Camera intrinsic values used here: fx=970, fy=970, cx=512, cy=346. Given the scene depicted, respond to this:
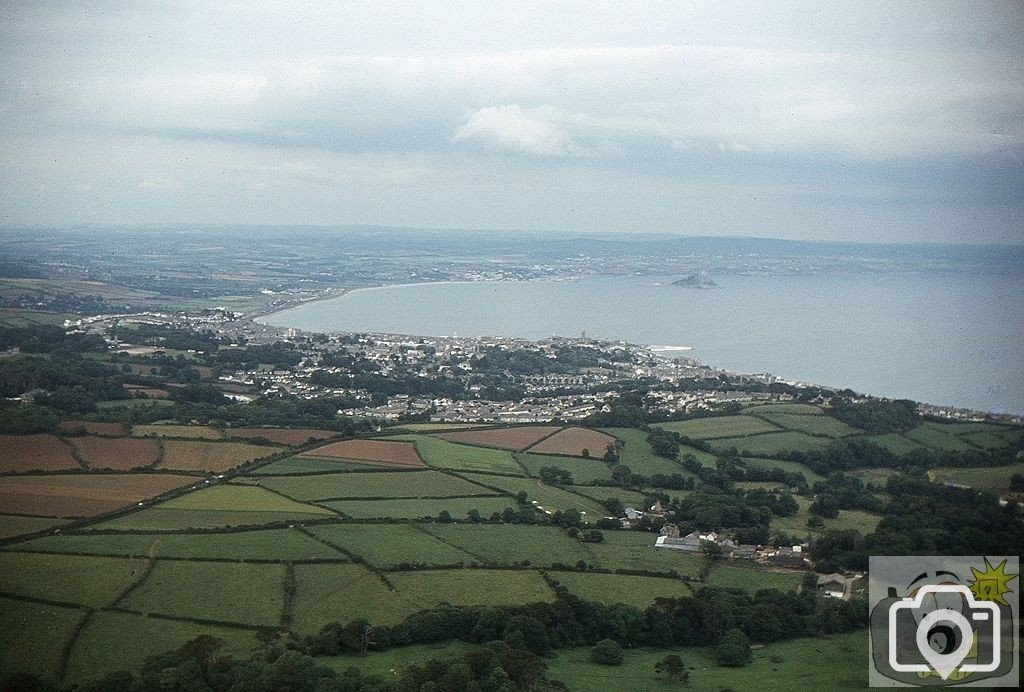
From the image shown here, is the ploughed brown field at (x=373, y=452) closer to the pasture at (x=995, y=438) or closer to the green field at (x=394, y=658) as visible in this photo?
the green field at (x=394, y=658)

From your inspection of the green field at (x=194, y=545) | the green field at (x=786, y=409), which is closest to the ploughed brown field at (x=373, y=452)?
the green field at (x=194, y=545)

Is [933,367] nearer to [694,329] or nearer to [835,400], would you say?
[835,400]

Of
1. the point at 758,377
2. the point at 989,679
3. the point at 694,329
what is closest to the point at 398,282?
the point at 694,329

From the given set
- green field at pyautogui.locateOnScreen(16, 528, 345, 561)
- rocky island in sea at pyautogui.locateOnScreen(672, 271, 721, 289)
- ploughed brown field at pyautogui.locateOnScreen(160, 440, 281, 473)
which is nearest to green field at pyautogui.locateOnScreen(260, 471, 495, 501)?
ploughed brown field at pyautogui.locateOnScreen(160, 440, 281, 473)

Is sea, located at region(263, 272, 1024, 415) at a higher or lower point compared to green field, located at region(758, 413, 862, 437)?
higher

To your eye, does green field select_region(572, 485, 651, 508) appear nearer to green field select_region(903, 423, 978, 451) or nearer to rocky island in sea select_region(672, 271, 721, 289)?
green field select_region(903, 423, 978, 451)
